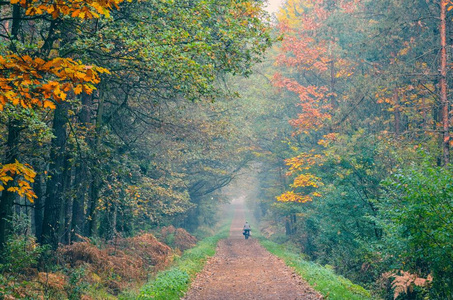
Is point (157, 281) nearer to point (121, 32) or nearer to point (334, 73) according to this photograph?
point (121, 32)

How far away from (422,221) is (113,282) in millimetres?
8372

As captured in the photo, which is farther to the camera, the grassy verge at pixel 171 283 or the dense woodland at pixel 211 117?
the grassy verge at pixel 171 283

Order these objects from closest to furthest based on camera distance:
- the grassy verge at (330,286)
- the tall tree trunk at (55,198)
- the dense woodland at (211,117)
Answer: the dense woodland at (211,117) → the grassy verge at (330,286) → the tall tree trunk at (55,198)

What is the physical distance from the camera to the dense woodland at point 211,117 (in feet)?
24.1

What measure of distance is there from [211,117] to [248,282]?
594 inches

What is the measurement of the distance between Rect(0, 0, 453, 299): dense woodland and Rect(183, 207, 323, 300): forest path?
8.76 ft

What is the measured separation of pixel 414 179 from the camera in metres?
7.56

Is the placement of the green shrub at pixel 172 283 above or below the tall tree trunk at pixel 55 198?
below

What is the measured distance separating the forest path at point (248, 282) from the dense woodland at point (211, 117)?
8.76ft

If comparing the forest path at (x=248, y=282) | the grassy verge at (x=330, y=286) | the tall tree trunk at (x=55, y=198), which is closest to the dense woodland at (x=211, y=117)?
the tall tree trunk at (x=55, y=198)

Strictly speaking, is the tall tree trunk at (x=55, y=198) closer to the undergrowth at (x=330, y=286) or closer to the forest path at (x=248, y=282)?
the forest path at (x=248, y=282)

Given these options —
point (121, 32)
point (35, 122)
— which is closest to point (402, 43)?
point (121, 32)

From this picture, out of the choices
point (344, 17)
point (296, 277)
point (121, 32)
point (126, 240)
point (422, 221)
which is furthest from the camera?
point (344, 17)

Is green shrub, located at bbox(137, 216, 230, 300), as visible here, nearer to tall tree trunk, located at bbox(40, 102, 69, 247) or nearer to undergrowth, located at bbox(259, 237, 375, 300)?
tall tree trunk, located at bbox(40, 102, 69, 247)
